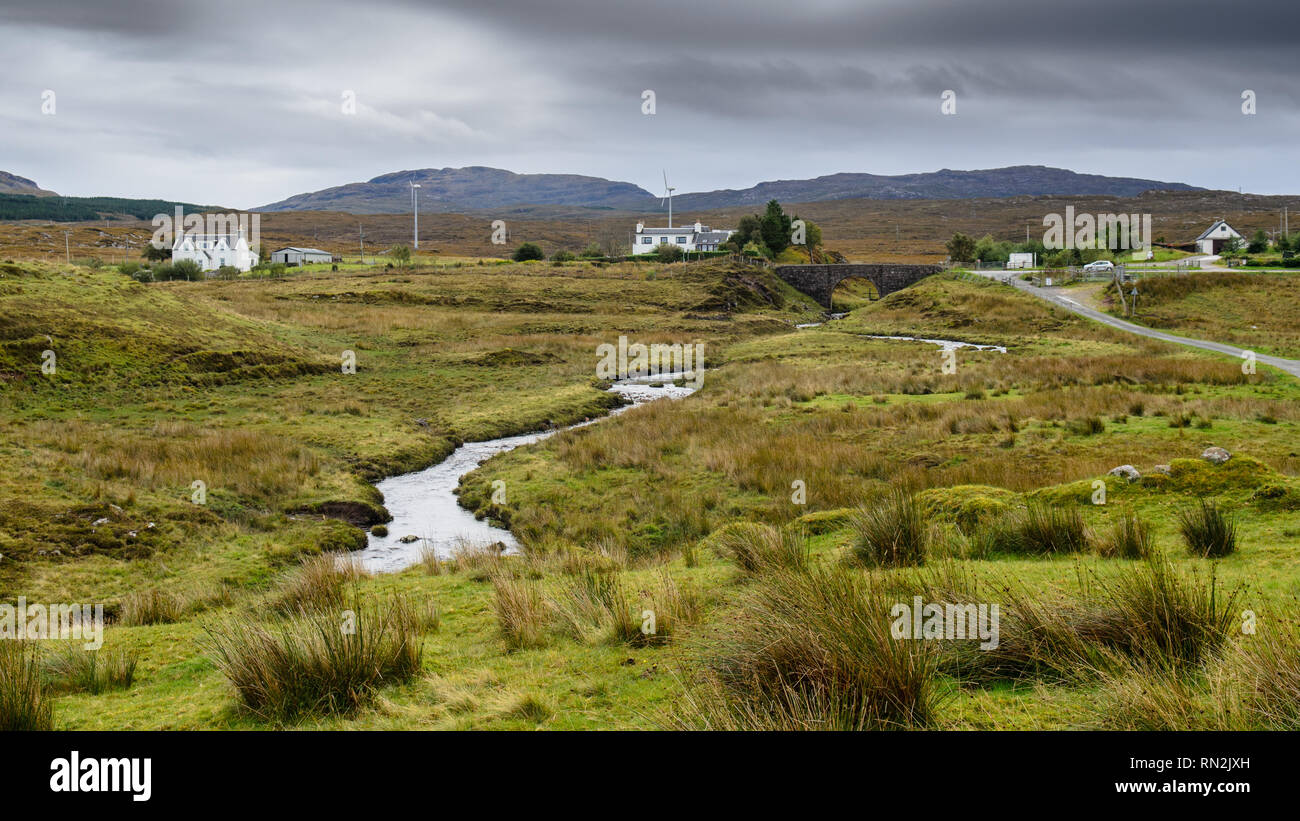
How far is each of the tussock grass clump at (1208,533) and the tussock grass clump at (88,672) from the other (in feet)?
34.4

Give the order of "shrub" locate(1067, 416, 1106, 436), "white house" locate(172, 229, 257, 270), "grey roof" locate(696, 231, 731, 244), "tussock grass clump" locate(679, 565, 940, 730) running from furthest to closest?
"grey roof" locate(696, 231, 731, 244) → "white house" locate(172, 229, 257, 270) → "shrub" locate(1067, 416, 1106, 436) → "tussock grass clump" locate(679, 565, 940, 730)

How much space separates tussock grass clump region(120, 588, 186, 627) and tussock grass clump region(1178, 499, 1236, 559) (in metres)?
12.1

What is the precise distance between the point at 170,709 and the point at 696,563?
21.2 ft

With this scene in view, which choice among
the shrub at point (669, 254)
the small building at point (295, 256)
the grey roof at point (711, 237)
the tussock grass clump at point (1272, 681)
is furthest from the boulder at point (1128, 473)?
the grey roof at point (711, 237)

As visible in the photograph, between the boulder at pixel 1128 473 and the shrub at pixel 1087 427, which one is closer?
the boulder at pixel 1128 473

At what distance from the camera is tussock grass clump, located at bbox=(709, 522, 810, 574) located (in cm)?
866

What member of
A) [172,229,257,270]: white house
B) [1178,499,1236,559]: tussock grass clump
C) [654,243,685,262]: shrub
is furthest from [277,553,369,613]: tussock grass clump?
[654,243,685,262]: shrub

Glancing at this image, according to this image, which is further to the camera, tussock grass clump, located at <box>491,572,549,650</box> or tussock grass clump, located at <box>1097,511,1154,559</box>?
tussock grass clump, located at <box>1097,511,1154,559</box>

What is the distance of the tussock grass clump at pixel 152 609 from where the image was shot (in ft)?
34.4

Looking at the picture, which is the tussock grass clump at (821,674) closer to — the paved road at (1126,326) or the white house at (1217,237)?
the paved road at (1126,326)

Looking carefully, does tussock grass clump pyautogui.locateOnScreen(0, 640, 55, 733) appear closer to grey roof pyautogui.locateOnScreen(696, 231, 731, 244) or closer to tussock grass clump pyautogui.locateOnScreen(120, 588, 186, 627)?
tussock grass clump pyautogui.locateOnScreen(120, 588, 186, 627)

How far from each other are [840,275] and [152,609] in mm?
91778
